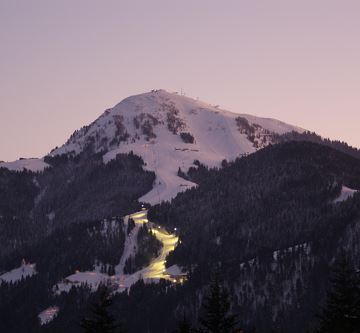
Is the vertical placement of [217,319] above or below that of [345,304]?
below

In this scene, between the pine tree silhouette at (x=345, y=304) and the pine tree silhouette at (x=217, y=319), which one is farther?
the pine tree silhouette at (x=217, y=319)

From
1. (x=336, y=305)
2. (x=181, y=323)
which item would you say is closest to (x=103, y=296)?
(x=181, y=323)

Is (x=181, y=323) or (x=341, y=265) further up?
(x=341, y=265)

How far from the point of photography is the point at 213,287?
53.3 m

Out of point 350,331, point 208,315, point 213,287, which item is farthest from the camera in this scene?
→ point 213,287

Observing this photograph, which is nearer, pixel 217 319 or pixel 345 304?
pixel 345 304

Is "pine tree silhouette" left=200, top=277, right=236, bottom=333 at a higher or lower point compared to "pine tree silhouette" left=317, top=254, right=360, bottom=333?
lower

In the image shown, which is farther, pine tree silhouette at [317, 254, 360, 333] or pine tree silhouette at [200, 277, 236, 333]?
pine tree silhouette at [200, 277, 236, 333]

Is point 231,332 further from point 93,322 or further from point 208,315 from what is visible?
point 93,322

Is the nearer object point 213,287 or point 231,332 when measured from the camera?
point 231,332

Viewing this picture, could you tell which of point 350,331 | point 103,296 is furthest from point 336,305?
point 103,296

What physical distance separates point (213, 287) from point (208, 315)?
3.64 m

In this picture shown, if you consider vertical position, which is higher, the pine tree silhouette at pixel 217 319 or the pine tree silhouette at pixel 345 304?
the pine tree silhouette at pixel 345 304

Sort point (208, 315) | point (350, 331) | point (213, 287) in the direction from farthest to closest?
point (213, 287) → point (208, 315) → point (350, 331)
